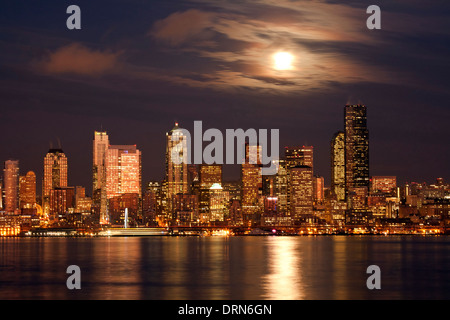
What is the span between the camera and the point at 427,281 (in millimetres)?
84500

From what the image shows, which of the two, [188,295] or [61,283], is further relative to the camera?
[61,283]

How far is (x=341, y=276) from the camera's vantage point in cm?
8638

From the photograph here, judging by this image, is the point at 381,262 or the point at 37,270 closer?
the point at 37,270
